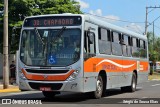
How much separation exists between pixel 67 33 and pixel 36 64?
167cm

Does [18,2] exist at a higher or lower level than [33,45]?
higher

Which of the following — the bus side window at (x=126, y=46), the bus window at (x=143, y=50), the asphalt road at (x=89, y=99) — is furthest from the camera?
the bus window at (x=143, y=50)

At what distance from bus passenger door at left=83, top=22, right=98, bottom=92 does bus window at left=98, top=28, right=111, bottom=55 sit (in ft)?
2.46

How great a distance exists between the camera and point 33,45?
16.0 meters

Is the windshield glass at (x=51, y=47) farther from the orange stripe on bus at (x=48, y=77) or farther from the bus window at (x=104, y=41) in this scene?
the bus window at (x=104, y=41)

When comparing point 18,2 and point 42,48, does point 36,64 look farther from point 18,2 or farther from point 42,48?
point 18,2

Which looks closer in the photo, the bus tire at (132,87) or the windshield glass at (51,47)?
the windshield glass at (51,47)

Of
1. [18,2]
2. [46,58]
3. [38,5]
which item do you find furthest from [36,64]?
[38,5]

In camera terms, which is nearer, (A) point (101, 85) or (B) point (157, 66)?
(A) point (101, 85)

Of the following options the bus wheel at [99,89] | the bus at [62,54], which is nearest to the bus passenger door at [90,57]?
the bus at [62,54]

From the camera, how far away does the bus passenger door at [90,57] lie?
15.8 meters

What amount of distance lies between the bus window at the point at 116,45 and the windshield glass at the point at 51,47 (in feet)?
13.3

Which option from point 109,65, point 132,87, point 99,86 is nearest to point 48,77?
point 99,86

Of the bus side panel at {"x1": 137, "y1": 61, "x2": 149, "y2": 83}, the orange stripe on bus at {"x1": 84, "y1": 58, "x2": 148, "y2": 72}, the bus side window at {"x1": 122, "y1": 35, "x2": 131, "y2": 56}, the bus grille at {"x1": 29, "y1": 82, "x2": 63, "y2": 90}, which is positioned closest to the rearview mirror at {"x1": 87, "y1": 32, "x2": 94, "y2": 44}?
the orange stripe on bus at {"x1": 84, "y1": 58, "x2": 148, "y2": 72}
